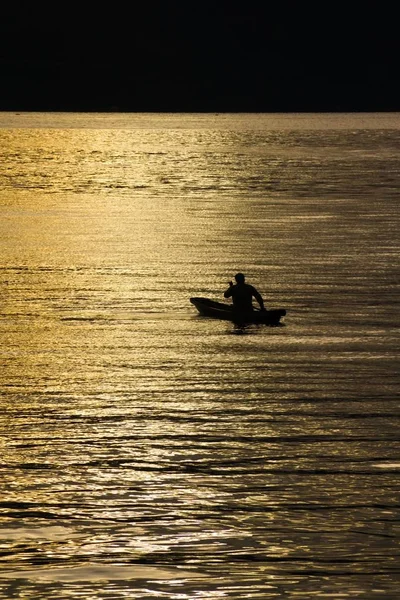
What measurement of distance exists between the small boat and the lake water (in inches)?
14.3

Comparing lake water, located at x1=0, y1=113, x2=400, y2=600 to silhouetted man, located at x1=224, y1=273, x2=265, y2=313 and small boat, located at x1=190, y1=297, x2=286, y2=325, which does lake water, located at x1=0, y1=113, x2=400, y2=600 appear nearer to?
small boat, located at x1=190, y1=297, x2=286, y2=325

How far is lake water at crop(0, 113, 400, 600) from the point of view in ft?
78.4

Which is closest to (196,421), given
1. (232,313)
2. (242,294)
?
(242,294)

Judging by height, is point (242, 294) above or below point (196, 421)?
above

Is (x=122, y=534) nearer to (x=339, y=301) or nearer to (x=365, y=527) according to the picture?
(x=365, y=527)

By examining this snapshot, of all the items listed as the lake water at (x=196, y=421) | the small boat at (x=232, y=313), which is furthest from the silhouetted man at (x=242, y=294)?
the lake water at (x=196, y=421)

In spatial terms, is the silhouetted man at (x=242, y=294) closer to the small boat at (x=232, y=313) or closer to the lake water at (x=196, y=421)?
the small boat at (x=232, y=313)

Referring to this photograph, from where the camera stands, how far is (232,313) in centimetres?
4734

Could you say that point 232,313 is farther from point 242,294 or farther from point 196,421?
point 196,421

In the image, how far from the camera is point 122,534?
25.2 m

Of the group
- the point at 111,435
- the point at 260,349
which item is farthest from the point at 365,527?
the point at 260,349

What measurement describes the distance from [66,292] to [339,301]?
32.1ft

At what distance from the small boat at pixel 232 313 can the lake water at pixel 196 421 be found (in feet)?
1.19

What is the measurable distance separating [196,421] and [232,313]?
46.5 ft
